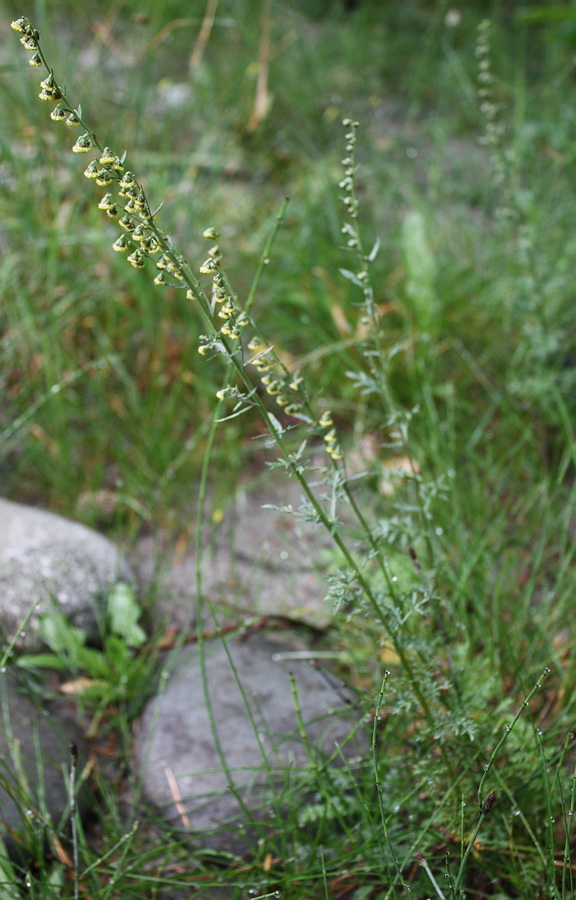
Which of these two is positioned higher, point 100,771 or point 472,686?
point 472,686

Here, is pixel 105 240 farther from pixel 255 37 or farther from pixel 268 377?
pixel 255 37

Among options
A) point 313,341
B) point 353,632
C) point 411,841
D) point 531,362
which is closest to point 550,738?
point 411,841

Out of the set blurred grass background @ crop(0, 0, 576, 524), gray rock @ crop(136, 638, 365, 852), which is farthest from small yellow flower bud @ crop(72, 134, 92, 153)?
gray rock @ crop(136, 638, 365, 852)

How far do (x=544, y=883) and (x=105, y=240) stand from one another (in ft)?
7.16

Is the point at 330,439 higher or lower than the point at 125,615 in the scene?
higher

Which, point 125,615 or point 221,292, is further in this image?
point 125,615

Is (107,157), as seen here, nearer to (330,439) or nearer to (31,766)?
(330,439)

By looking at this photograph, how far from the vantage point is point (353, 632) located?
5.98 ft

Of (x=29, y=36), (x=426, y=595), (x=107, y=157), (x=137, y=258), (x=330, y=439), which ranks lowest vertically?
(x=426, y=595)

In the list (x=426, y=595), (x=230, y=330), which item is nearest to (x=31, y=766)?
(x=426, y=595)

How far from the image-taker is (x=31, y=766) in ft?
5.34

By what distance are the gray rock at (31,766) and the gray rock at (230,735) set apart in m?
0.17

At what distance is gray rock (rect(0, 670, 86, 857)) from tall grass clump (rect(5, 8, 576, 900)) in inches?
4.8

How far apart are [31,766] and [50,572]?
1.54ft
